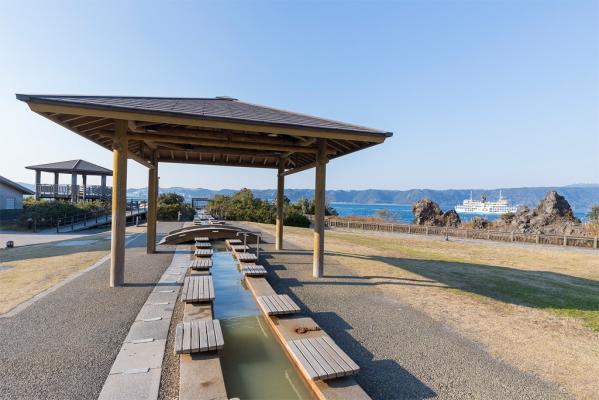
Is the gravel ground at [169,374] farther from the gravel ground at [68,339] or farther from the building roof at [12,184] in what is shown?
the building roof at [12,184]

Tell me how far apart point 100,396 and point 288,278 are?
4.81 metres

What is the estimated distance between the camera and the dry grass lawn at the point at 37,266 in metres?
5.50

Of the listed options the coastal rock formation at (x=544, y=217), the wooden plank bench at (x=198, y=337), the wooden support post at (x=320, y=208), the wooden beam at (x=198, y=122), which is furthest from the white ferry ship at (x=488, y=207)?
the wooden plank bench at (x=198, y=337)

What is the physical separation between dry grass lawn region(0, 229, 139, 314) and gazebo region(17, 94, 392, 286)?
58.3 inches

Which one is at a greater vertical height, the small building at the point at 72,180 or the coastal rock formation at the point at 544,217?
the small building at the point at 72,180

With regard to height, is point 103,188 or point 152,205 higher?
point 103,188

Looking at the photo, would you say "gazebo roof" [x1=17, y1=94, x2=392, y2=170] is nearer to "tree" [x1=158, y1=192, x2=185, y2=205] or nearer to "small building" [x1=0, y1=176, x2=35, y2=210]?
"small building" [x1=0, y1=176, x2=35, y2=210]

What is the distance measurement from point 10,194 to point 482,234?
1305 inches

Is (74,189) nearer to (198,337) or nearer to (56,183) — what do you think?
(56,183)

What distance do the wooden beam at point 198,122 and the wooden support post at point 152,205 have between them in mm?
4539

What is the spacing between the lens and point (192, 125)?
19.0 ft

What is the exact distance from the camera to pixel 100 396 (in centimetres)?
268

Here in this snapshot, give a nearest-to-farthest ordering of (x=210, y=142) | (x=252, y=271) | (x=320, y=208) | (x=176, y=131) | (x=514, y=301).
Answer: (x=514, y=301) → (x=252, y=271) → (x=176, y=131) → (x=320, y=208) → (x=210, y=142)

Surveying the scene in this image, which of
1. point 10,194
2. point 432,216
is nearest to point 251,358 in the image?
point 10,194
